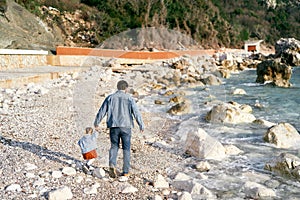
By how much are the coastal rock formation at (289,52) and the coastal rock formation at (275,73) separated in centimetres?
1643

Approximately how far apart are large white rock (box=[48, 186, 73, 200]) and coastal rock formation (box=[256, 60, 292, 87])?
16332 millimetres

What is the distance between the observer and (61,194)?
4.12 m

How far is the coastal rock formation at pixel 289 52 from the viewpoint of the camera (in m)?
34.5

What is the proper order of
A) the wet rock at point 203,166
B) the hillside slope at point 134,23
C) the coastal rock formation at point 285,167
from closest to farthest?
1. the coastal rock formation at point 285,167
2. the wet rock at point 203,166
3. the hillside slope at point 134,23

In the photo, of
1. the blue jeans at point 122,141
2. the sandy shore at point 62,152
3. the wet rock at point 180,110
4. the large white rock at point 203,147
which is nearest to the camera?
the sandy shore at point 62,152

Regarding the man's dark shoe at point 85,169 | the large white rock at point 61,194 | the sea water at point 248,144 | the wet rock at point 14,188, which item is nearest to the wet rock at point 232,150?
the sea water at point 248,144

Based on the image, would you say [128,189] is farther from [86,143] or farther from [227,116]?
[227,116]

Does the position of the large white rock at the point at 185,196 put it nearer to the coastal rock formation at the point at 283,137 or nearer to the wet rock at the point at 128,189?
the wet rock at the point at 128,189

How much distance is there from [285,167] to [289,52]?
3347 cm

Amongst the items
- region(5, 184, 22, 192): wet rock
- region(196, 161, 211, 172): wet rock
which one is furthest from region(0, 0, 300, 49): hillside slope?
region(5, 184, 22, 192): wet rock

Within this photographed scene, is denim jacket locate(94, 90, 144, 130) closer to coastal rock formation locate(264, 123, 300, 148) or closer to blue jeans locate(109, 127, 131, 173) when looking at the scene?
blue jeans locate(109, 127, 131, 173)

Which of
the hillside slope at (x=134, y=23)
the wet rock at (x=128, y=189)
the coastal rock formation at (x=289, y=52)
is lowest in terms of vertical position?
the wet rock at (x=128, y=189)

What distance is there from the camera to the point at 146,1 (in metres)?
43.9

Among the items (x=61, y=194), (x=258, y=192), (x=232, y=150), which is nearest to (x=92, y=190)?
(x=61, y=194)
